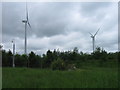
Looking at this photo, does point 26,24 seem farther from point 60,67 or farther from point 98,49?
point 98,49

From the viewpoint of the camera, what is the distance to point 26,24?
27.8 meters

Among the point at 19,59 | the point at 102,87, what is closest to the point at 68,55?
the point at 19,59

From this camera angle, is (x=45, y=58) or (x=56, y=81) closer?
(x=56, y=81)

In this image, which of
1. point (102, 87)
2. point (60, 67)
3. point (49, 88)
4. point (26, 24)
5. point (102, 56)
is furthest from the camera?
point (102, 56)

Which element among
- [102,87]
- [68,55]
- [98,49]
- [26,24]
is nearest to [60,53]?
[68,55]

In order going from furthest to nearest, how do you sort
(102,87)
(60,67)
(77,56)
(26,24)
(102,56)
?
(77,56) < (102,56) < (26,24) < (60,67) < (102,87)

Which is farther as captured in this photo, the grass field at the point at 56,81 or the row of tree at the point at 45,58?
the row of tree at the point at 45,58

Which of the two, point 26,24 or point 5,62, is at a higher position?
point 26,24

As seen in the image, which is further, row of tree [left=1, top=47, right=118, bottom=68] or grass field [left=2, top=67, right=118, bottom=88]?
row of tree [left=1, top=47, right=118, bottom=68]

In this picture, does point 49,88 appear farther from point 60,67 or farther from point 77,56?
point 77,56

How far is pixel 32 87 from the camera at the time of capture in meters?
5.84

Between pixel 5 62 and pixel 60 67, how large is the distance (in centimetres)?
1912

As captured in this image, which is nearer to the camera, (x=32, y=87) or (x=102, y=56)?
(x=32, y=87)

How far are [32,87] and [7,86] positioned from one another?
0.79 meters
